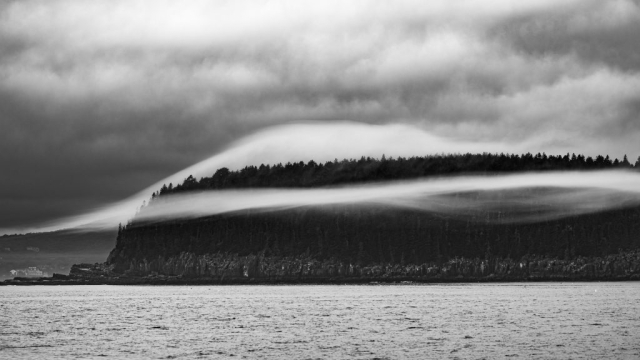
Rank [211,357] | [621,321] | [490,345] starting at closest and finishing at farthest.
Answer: [211,357] < [490,345] < [621,321]

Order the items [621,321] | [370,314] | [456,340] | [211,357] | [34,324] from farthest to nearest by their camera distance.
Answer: [370,314], [34,324], [621,321], [456,340], [211,357]

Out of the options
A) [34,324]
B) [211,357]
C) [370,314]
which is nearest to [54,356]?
[211,357]

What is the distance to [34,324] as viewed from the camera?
155 metres

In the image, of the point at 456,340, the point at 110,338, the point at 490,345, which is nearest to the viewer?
the point at 490,345

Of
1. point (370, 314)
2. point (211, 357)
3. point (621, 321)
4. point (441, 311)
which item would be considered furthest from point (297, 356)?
point (441, 311)

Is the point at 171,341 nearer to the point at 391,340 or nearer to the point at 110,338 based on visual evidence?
the point at 110,338

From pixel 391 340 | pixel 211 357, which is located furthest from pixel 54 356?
pixel 391 340

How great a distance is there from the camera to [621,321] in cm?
14450

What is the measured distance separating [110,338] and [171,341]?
34.0ft

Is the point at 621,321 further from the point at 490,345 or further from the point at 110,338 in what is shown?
the point at 110,338

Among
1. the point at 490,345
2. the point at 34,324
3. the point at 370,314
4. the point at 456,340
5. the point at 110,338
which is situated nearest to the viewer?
the point at 490,345

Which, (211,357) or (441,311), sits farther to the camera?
(441,311)

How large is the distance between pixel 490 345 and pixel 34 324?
271 feet

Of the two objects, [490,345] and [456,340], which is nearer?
[490,345]
